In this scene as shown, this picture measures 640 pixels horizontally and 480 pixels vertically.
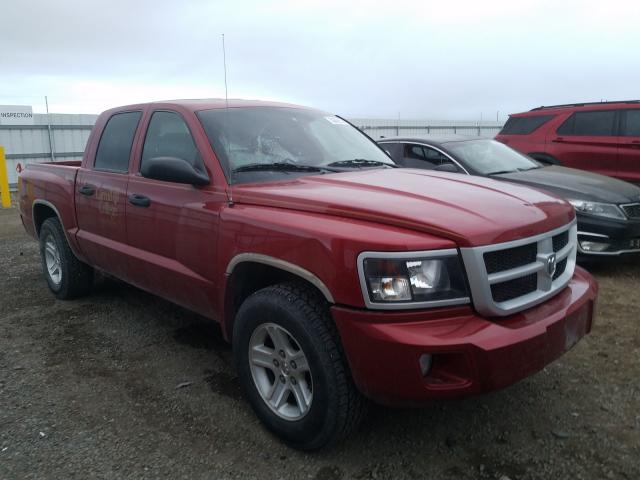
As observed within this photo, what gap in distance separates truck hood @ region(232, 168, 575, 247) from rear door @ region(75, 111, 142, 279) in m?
1.43

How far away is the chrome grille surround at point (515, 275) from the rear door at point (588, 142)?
6.47 meters

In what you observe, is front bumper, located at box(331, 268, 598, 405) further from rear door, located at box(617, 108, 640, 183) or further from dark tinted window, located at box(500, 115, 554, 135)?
dark tinted window, located at box(500, 115, 554, 135)

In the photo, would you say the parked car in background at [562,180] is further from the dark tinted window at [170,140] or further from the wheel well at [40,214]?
the wheel well at [40,214]

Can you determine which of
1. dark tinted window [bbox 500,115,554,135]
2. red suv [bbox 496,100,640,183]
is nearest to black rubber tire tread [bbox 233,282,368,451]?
red suv [bbox 496,100,640,183]

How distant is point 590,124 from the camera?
8750 mm

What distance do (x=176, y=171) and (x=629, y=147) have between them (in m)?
7.60

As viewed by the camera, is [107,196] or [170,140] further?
[107,196]

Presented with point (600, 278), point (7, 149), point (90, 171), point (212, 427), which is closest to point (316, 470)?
point (212, 427)

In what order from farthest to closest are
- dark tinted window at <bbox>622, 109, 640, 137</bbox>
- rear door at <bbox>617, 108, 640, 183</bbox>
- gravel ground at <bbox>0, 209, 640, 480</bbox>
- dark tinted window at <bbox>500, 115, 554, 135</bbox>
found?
dark tinted window at <bbox>500, 115, 554, 135</bbox>, dark tinted window at <bbox>622, 109, 640, 137</bbox>, rear door at <bbox>617, 108, 640, 183</bbox>, gravel ground at <bbox>0, 209, 640, 480</bbox>

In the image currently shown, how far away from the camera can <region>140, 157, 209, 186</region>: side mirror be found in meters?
3.17

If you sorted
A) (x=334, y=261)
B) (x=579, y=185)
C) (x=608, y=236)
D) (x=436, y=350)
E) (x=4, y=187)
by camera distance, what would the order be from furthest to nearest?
(x=4, y=187), (x=579, y=185), (x=608, y=236), (x=334, y=261), (x=436, y=350)

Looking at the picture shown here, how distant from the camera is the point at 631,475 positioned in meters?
2.52

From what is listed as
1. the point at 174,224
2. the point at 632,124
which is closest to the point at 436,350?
the point at 174,224

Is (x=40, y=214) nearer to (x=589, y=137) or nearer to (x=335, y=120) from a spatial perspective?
(x=335, y=120)
